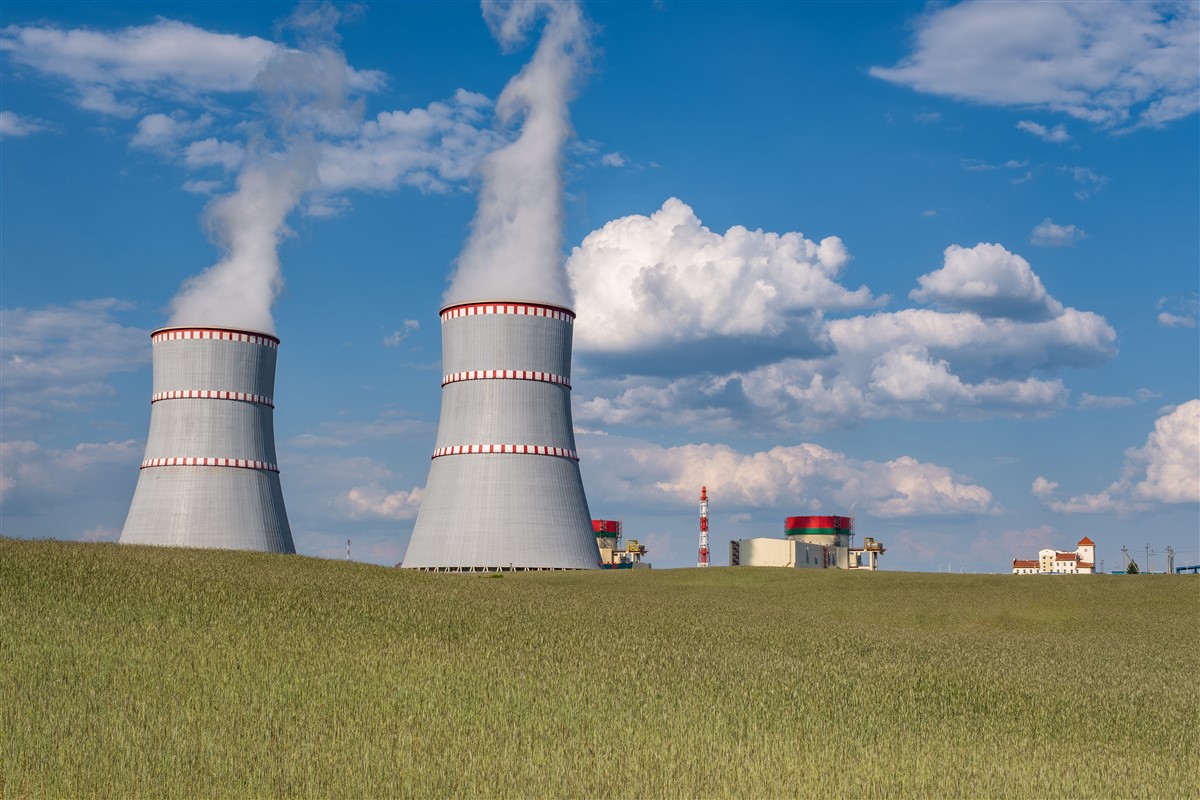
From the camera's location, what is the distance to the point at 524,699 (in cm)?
1162

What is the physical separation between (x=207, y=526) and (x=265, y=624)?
20.7m

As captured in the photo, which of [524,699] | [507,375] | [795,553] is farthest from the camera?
[795,553]

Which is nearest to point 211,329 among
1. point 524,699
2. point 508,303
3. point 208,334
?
point 208,334

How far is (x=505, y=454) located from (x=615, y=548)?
37211 millimetres

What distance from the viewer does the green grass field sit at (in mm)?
8898

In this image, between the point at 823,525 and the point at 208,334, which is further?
the point at 823,525

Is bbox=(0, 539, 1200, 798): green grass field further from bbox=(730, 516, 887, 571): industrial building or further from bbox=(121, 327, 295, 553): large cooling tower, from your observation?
bbox=(730, 516, 887, 571): industrial building

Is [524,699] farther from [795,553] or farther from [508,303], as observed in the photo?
[795,553]

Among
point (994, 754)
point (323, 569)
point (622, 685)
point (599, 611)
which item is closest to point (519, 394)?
point (323, 569)

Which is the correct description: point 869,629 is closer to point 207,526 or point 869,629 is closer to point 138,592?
point 138,592

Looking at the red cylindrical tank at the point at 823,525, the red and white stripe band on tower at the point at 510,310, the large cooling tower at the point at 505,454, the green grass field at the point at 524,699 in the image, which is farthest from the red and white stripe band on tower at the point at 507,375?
the red cylindrical tank at the point at 823,525

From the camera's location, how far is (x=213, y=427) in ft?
115

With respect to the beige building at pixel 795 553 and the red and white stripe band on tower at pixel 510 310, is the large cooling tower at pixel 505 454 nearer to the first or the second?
A: the red and white stripe band on tower at pixel 510 310

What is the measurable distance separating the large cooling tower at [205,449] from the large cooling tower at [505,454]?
5.51 meters
